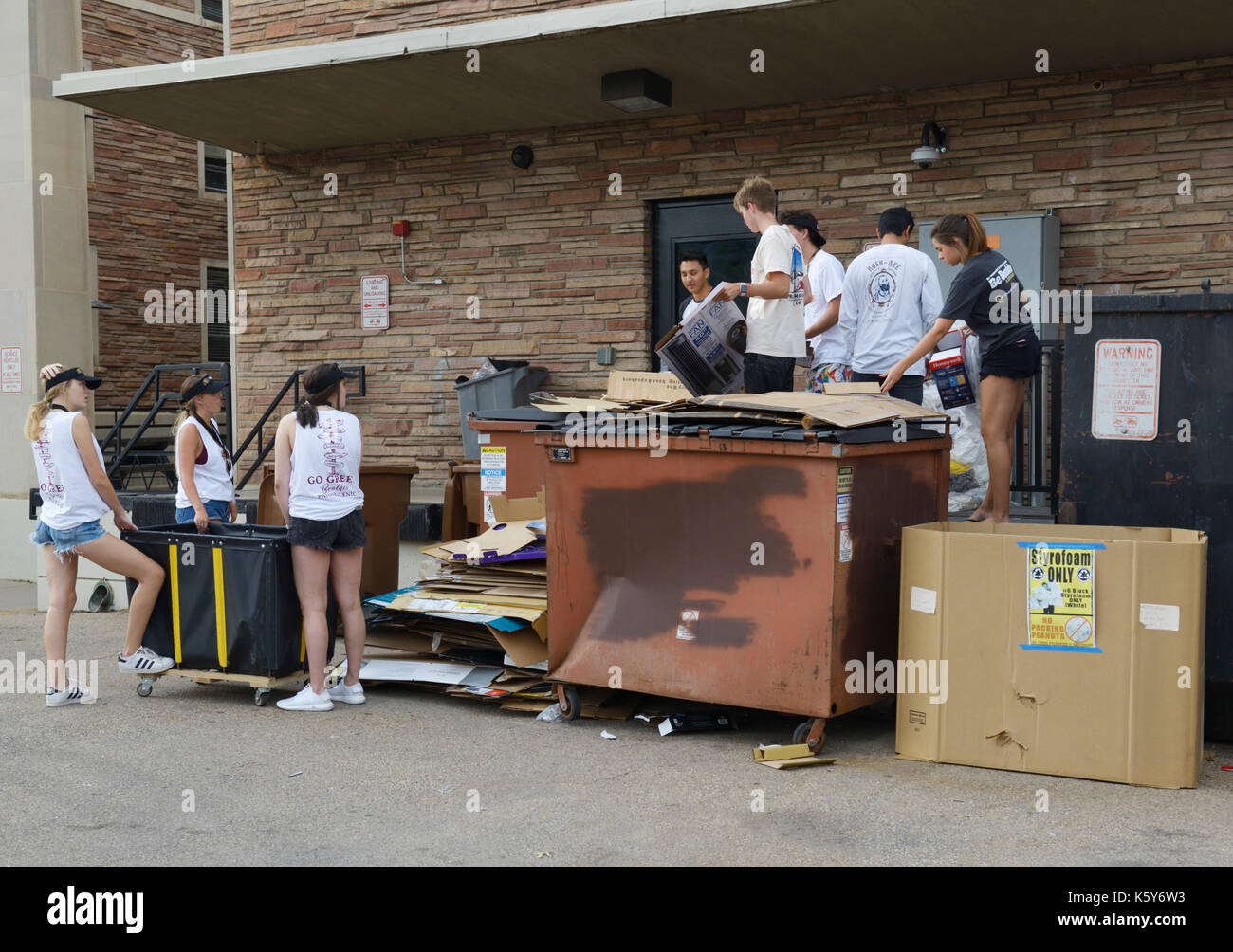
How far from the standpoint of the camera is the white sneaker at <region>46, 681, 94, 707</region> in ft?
21.2

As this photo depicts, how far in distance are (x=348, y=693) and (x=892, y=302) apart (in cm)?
376

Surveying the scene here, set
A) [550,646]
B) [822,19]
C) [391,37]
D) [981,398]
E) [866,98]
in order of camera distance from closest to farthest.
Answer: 1. [550,646]
2. [981,398]
3. [822,19]
4. [391,37]
5. [866,98]

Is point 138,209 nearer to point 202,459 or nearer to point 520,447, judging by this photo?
point 202,459

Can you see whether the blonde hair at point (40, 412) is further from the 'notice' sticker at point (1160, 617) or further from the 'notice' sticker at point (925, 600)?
the 'notice' sticker at point (1160, 617)

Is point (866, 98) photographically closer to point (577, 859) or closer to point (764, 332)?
point (764, 332)

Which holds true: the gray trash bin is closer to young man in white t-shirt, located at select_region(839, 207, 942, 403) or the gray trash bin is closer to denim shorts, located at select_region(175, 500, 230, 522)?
denim shorts, located at select_region(175, 500, 230, 522)

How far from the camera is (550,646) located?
5941 millimetres

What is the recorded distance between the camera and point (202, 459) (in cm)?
719

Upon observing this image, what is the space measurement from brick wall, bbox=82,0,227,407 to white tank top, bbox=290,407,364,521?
11462 mm

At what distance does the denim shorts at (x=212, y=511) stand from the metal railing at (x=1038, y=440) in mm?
4760

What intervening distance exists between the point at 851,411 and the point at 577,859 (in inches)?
91.0

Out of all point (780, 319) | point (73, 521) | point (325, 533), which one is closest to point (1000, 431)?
point (780, 319)

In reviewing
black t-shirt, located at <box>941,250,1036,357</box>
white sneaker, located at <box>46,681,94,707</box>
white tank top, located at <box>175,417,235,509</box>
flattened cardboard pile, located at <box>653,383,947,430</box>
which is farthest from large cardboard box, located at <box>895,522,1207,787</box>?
white sneaker, located at <box>46,681,94,707</box>

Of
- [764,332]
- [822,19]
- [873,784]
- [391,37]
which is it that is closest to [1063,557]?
[873,784]
